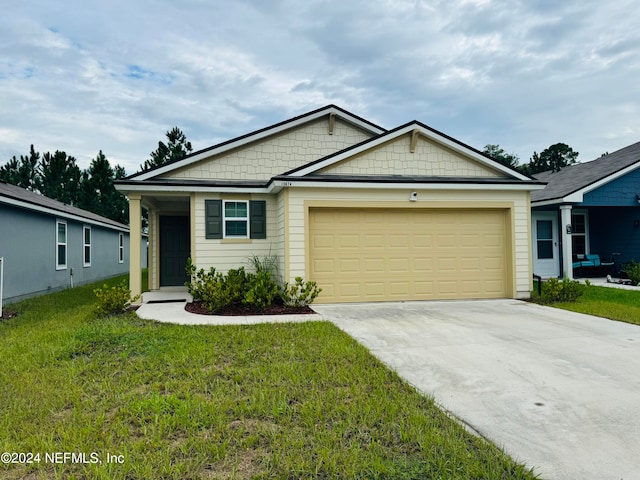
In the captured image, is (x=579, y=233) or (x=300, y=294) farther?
(x=579, y=233)

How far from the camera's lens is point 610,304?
9117mm

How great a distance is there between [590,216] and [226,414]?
52.9ft

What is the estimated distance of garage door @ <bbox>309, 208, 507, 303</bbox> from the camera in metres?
9.68

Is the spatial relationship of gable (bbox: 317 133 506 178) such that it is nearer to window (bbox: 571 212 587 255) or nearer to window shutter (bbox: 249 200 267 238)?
window shutter (bbox: 249 200 267 238)

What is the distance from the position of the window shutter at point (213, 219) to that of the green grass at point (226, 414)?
4.67 meters

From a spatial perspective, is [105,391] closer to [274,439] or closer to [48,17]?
[274,439]

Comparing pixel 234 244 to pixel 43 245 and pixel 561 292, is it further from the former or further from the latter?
pixel 561 292

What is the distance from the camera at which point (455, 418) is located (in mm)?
3457

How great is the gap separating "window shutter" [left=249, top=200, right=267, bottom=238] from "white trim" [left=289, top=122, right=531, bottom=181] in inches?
64.5

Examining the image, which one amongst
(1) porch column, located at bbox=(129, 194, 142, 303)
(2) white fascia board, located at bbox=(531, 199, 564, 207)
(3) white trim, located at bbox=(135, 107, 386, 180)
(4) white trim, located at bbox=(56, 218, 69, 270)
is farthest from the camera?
(4) white trim, located at bbox=(56, 218, 69, 270)

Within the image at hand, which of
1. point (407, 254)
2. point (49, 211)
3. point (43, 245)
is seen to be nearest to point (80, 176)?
point (43, 245)

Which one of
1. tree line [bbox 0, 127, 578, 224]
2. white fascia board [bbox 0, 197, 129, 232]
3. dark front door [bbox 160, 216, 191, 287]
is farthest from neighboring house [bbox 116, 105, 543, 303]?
tree line [bbox 0, 127, 578, 224]

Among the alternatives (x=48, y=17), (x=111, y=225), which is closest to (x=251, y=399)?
(x=48, y=17)

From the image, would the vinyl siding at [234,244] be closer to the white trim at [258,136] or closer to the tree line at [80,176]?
the white trim at [258,136]
